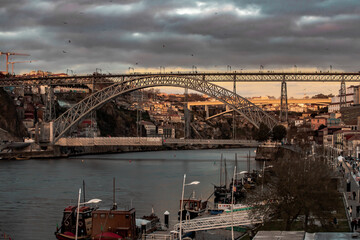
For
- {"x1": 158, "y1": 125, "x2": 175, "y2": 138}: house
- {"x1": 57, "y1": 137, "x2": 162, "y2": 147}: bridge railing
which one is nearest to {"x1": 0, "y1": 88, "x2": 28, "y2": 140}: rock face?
{"x1": 57, "y1": 137, "x2": 162, "y2": 147}: bridge railing

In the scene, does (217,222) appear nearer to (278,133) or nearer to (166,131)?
(278,133)

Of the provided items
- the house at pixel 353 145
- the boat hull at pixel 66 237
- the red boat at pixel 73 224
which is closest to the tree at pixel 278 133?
the house at pixel 353 145

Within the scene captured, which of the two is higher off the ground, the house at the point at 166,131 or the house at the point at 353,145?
the house at the point at 166,131

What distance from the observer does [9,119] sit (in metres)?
72.9

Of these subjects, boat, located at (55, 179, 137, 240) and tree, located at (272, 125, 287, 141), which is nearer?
boat, located at (55, 179, 137, 240)

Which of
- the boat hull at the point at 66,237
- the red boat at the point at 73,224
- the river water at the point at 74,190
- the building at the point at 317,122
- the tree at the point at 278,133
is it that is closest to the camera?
the boat hull at the point at 66,237

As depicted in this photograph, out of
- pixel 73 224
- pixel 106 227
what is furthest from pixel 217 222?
pixel 73 224

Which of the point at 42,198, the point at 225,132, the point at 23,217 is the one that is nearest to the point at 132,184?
the point at 42,198

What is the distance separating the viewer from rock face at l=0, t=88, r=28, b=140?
7188 centimetres

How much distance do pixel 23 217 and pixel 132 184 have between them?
1275cm

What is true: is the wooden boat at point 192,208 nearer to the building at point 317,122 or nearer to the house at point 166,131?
the building at point 317,122

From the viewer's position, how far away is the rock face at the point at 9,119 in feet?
236

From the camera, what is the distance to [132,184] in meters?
35.9

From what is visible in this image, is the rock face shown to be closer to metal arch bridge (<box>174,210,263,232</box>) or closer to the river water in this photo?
the river water
